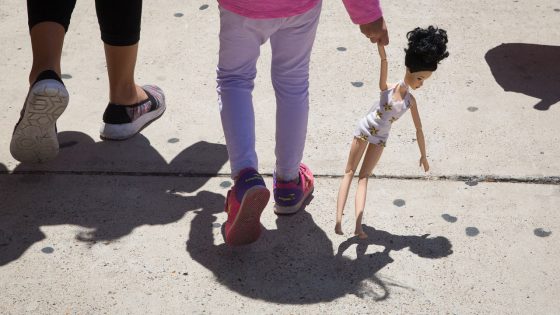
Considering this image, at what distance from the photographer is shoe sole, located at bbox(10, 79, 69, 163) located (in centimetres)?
346

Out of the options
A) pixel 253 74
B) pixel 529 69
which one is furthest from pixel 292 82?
pixel 529 69

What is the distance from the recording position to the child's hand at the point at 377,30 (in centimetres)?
316

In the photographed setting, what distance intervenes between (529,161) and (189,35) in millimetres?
2014

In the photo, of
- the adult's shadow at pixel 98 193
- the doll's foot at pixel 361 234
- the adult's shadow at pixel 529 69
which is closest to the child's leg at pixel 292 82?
the doll's foot at pixel 361 234

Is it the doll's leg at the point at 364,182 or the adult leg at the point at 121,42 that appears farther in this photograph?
the adult leg at the point at 121,42

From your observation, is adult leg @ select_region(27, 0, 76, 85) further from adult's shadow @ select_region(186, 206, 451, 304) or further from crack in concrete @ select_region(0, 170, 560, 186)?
adult's shadow @ select_region(186, 206, 451, 304)

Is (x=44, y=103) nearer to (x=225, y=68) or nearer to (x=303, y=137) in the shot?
(x=225, y=68)

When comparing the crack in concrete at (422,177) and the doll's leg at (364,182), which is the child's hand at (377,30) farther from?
the crack in concrete at (422,177)

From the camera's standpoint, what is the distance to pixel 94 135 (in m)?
4.14

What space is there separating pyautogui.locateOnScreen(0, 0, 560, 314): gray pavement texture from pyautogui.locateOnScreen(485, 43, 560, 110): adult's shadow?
10 mm

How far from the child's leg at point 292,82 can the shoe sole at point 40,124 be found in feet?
2.73

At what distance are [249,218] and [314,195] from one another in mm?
528

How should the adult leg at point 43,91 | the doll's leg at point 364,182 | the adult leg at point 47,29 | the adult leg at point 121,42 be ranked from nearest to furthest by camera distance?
the doll's leg at point 364,182 < the adult leg at point 43,91 < the adult leg at point 47,29 < the adult leg at point 121,42

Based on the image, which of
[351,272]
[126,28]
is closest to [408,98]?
[351,272]
